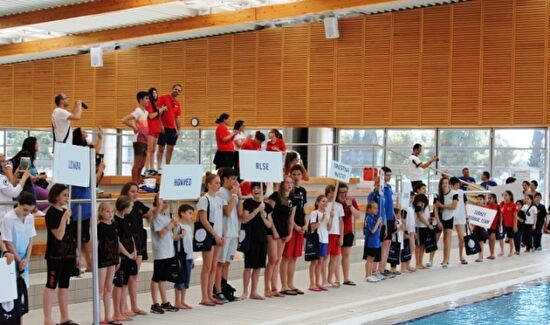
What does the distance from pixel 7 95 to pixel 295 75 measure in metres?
11.9

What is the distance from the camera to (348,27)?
2400 centimetres

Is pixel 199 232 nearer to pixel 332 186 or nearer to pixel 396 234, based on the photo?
pixel 332 186

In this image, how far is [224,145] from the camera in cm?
1410

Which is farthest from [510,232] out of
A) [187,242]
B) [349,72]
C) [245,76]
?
[245,76]

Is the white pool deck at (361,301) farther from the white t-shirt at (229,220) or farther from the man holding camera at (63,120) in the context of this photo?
the man holding camera at (63,120)

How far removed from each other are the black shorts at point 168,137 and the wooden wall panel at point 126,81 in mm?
13875

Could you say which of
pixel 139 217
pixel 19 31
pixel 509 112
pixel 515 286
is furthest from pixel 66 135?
pixel 19 31

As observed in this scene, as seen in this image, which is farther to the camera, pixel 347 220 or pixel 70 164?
pixel 347 220

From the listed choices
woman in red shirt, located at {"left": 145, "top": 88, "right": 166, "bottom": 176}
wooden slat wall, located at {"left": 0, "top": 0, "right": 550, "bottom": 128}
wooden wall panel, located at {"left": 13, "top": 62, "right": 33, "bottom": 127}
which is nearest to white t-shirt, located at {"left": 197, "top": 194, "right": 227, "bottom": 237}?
woman in red shirt, located at {"left": 145, "top": 88, "right": 166, "bottom": 176}

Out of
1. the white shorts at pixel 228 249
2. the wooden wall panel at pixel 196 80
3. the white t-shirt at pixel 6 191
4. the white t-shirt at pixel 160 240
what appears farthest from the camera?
the wooden wall panel at pixel 196 80

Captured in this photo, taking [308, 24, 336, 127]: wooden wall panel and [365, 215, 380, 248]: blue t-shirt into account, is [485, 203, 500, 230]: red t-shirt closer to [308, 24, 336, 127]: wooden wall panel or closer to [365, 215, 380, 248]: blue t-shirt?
[365, 215, 380, 248]: blue t-shirt

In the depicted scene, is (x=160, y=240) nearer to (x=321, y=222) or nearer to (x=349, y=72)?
(x=321, y=222)

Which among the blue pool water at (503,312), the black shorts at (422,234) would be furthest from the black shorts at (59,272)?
the black shorts at (422,234)

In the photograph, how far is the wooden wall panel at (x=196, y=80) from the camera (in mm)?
26547
